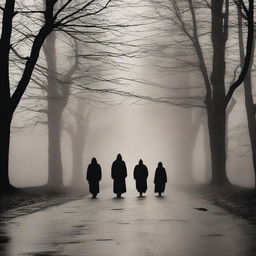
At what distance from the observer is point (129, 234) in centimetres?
1173

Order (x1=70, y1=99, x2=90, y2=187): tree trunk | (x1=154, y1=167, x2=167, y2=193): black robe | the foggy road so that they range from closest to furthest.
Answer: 1. the foggy road
2. (x1=154, y1=167, x2=167, y2=193): black robe
3. (x1=70, y1=99, x2=90, y2=187): tree trunk

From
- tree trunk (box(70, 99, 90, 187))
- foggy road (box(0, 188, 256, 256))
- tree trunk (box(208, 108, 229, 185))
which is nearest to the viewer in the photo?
foggy road (box(0, 188, 256, 256))

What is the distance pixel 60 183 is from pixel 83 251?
28.2 metres

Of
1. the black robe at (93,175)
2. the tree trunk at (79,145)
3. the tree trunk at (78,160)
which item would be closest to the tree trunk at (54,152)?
the black robe at (93,175)

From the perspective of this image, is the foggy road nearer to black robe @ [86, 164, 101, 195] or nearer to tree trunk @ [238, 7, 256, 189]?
black robe @ [86, 164, 101, 195]

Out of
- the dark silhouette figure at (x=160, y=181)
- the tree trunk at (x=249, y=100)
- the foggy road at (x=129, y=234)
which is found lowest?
the foggy road at (x=129, y=234)

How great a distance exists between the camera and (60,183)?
3741 centimetres

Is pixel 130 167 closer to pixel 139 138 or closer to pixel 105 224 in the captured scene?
pixel 139 138

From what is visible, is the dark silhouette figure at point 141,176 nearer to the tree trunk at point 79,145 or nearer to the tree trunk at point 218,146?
the tree trunk at point 218,146

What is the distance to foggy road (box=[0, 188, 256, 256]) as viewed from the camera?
9.55m

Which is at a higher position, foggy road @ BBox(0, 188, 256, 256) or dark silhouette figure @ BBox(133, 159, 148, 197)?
dark silhouette figure @ BBox(133, 159, 148, 197)

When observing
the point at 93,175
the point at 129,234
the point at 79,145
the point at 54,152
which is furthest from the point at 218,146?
the point at 79,145

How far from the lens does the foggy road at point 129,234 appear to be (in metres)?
9.55

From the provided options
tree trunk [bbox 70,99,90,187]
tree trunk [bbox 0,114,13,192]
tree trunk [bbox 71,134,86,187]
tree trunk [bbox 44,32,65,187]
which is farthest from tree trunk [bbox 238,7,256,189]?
tree trunk [bbox 70,99,90,187]
